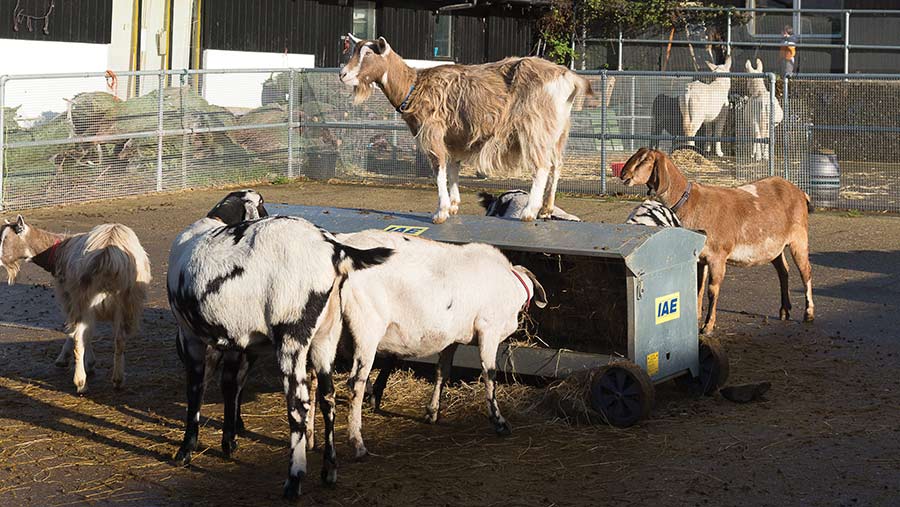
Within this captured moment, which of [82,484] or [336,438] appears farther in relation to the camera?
[336,438]

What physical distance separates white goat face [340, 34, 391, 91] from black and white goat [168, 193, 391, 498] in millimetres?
2972

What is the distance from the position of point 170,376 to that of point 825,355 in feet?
17.0

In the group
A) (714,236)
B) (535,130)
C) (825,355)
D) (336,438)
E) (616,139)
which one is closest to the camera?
(336,438)

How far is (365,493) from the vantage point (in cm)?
629

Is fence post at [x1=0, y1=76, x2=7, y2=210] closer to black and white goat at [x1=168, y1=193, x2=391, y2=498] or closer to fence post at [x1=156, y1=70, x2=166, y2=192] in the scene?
fence post at [x1=156, y1=70, x2=166, y2=192]

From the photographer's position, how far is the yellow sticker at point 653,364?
796 cm

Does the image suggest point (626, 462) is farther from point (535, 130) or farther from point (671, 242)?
point (535, 130)

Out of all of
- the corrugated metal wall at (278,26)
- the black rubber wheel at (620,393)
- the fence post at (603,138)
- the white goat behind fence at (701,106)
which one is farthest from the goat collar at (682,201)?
the corrugated metal wall at (278,26)

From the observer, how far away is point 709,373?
334 inches

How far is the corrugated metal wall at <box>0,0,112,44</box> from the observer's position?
19.3 m

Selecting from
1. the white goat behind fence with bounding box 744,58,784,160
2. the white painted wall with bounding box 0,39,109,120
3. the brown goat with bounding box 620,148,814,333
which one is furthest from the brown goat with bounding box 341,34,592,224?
the white goat behind fence with bounding box 744,58,784,160

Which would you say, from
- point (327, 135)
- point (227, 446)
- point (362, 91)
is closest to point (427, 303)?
point (227, 446)

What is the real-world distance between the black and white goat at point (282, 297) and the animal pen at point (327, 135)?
11180 millimetres

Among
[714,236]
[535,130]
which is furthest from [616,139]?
[535,130]
